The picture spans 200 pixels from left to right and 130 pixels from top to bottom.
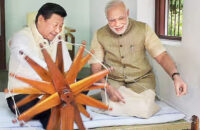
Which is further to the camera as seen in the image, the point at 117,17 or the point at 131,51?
the point at 131,51

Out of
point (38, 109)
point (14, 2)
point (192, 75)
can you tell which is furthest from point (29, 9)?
point (38, 109)

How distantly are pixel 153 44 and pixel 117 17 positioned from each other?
373mm

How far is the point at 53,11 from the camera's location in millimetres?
1916

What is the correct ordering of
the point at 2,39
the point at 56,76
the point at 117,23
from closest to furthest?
1. the point at 56,76
2. the point at 117,23
3. the point at 2,39

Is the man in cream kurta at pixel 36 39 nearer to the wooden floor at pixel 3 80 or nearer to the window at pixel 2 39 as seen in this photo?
the wooden floor at pixel 3 80

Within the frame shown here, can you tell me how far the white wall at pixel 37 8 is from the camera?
5797 millimetres

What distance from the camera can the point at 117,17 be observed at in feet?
7.15

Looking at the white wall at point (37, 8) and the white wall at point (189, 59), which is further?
the white wall at point (37, 8)

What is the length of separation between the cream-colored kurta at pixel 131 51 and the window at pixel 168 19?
0.47 metres

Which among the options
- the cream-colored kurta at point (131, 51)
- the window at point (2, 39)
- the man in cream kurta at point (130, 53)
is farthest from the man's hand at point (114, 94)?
the window at point (2, 39)

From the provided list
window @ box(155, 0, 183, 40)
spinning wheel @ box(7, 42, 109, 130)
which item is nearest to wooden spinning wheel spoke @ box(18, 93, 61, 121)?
spinning wheel @ box(7, 42, 109, 130)

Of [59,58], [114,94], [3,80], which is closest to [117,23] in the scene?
[114,94]

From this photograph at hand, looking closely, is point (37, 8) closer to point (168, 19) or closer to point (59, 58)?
point (168, 19)

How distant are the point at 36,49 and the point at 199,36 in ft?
3.63
